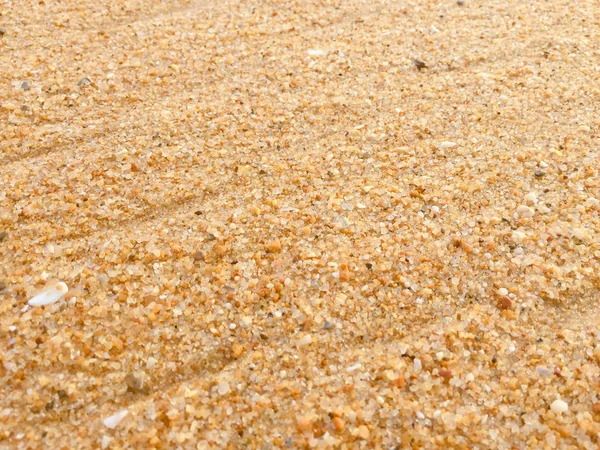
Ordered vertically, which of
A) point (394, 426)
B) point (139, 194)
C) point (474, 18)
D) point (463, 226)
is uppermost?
point (474, 18)

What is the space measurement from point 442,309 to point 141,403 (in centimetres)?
103

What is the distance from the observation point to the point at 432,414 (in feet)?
5.80

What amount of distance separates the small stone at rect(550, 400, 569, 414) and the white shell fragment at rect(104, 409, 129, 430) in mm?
1285

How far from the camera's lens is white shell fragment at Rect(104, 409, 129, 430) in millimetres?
1729

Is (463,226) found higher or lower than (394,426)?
higher

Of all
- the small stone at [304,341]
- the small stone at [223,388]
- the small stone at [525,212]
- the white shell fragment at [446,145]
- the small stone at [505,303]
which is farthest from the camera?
the white shell fragment at [446,145]

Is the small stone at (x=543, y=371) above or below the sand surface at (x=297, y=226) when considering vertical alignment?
below

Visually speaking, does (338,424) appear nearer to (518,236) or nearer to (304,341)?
(304,341)

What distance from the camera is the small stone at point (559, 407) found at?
1.78 m

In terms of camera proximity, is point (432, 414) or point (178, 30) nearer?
point (432, 414)

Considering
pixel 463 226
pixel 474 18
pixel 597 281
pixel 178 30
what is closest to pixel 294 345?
pixel 463 226

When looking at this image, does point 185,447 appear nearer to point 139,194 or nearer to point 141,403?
point 141,403

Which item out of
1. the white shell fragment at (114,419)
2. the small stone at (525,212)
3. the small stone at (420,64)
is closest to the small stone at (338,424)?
the white shell fragment at (114,419)

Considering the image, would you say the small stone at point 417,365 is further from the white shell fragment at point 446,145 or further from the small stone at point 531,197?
the white shell fragment at point 446,145
